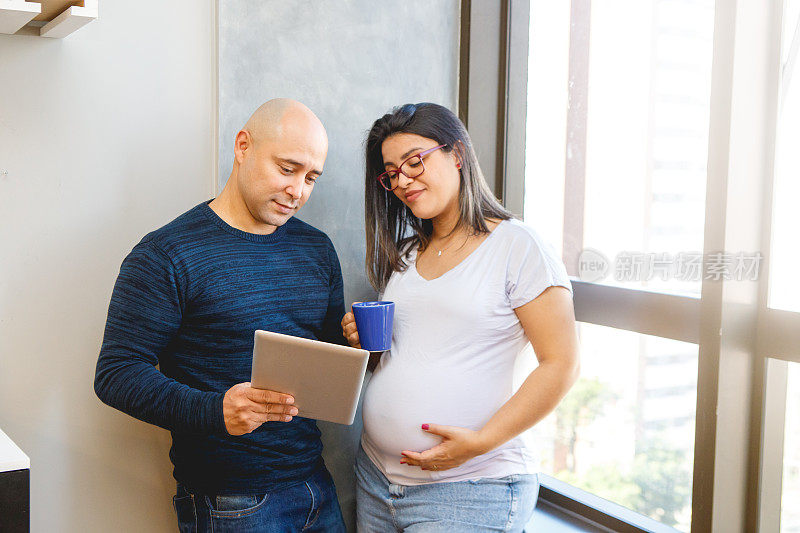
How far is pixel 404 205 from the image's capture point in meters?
1.96

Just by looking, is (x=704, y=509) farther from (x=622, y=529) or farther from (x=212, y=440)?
(x=212, y=440)

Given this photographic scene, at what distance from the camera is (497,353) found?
5.58 ft

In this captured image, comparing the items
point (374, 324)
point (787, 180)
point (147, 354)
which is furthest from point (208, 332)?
point (787, 180)

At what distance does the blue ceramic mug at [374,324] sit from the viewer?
64.8 inches

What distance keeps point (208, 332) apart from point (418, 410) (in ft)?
1.79

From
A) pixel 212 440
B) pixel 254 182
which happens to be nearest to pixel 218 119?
pixel 254 182

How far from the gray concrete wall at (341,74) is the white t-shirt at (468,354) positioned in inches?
22.2

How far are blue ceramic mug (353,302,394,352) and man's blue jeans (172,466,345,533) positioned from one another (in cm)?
44

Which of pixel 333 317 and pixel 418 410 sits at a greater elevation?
pixel 333 317

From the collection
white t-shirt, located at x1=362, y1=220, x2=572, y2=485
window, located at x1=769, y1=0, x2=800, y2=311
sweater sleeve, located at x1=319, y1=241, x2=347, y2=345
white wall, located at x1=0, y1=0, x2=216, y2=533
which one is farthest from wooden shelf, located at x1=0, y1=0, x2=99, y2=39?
window, located at x1=769, y1=0, x2=800, y2=311

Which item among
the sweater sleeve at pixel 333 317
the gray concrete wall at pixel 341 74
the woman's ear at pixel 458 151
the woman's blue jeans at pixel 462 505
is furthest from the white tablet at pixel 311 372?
the gray concrete wall at pixel 341 74

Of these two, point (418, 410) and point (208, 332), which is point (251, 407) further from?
point (418, 410)

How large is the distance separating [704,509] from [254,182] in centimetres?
138

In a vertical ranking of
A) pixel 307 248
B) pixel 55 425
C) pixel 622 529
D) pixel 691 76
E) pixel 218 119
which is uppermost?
pixel 691 76
